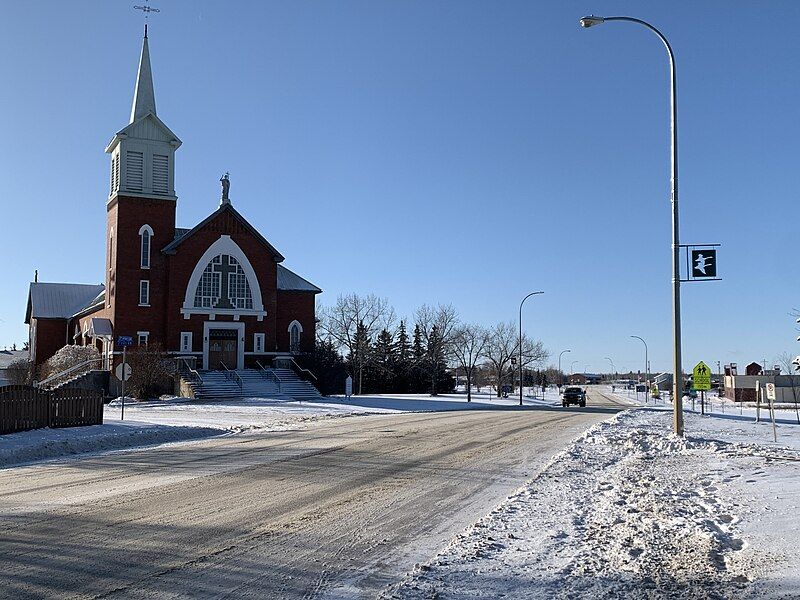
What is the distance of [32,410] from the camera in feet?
72.6

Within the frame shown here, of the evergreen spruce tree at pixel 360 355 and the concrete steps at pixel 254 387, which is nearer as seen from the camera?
the concrete steps at pixel 254 387

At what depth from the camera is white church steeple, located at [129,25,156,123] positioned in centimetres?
5500

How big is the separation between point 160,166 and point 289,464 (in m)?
42.8

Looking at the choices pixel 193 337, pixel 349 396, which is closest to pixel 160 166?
pixel 193 337

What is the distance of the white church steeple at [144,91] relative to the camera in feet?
180

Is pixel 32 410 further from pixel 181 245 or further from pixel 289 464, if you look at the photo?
pixel 181 245

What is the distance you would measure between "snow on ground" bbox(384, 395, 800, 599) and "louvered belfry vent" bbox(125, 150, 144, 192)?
44386 mm

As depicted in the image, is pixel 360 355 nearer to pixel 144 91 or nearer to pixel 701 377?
pixel 144 91

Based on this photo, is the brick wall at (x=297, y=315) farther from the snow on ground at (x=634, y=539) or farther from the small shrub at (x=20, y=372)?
the snow on ground at (x=634, y=539)

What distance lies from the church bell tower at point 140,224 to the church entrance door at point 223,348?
350 centimetres

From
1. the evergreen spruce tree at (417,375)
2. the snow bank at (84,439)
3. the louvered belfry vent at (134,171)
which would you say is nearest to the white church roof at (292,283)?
the louvered belfry vent at (134,171)

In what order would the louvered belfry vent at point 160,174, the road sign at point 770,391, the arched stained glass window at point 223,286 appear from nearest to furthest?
the road sign at point 770,391, the arched stained glass window at point 223,286, the louvered belfry vent at point 160,174

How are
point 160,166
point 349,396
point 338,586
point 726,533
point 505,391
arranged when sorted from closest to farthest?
point 338,586, point 726,533, point 349,396, point 160,166, point 505,391

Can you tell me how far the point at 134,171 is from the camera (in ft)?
173
